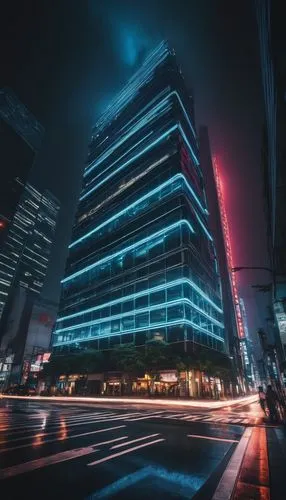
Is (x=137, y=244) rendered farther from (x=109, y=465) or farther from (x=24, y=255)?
(x=24, y=255)

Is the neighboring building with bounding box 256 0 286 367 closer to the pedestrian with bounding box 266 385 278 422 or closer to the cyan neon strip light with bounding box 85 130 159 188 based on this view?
the pedestrian with bounding box 266 385 278 422

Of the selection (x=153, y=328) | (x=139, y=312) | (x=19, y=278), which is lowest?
(x=153, y=328)

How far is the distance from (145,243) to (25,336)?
65802mm

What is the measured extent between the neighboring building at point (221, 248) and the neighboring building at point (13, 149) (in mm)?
74486

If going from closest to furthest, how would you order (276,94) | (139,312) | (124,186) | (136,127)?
(276,94) → (139,312) → (124,186) → (136,127)

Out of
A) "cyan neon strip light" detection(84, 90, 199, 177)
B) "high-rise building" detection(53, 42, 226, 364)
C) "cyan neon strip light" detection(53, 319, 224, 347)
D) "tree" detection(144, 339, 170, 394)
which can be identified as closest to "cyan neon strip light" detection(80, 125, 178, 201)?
"high-rise building" detection(53, 42, 226, 364)

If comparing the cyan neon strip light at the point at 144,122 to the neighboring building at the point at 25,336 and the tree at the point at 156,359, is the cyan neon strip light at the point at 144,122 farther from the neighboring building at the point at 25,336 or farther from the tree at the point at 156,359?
the neighboring building at the point at 25,336

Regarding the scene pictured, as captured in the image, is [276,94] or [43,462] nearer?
[43,462]

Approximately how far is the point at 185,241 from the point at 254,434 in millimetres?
32600

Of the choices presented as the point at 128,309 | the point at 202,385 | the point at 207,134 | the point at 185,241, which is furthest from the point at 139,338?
the point at 207,134

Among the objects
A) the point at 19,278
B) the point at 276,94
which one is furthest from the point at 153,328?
the point at 19,278

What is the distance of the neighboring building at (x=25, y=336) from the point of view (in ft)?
260

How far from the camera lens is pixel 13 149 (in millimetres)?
101750

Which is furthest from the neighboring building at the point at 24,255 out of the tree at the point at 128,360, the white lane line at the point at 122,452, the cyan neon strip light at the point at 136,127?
the white lane line at the point at 122,452
